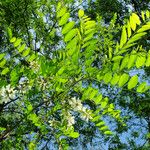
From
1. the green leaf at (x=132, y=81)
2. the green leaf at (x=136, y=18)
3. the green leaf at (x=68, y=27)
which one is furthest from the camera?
the green leaf at (x=132, y=81)

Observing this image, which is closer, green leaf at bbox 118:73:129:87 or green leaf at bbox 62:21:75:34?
green leaf at bbox 62:21:75:34

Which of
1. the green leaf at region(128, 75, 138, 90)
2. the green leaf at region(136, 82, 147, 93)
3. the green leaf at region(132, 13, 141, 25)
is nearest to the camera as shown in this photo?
the green leaf at region(132, 13, 141, 25)

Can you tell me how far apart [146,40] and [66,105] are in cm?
1562

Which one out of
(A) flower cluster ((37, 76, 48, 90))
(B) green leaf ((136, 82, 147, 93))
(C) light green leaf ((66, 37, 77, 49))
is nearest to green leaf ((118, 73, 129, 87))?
(B) green leaf ((136, 82, 147, 93))

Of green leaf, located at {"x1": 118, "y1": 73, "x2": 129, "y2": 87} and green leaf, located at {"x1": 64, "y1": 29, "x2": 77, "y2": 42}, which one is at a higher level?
green leaf, located at {"x1": 64, "y1": 29, "x2": 77, "y2": 42}

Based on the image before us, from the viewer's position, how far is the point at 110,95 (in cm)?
1692

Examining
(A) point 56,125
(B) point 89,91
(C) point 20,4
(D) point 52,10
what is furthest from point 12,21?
(B) point 89,91

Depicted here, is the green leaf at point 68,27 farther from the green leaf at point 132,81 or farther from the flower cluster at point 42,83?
the flower cluster at point 42,83

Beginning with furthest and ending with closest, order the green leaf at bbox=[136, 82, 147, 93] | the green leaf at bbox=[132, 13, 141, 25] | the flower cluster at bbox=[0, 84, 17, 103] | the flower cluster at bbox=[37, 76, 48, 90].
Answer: the flower cluster at bbox=[37, 76, 48, 90]
the flower cluster at bbox=[0, 84, 17, 103]
the green leaf at bbox=[136, 82, 147, 93]
the green leaf at bbox=[132, 13, 141, 25]

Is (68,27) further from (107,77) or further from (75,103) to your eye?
(75,103)

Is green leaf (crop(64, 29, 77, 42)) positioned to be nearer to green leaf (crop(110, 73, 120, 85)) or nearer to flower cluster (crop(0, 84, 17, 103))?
green leaf (crop(110, 73, 120, 85))

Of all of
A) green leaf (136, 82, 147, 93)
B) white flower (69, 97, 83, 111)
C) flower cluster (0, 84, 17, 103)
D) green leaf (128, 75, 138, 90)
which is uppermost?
flower cluster (0, 84, 17, 103)

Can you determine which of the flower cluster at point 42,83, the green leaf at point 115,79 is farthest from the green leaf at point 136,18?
the flower cluster at point 42,83

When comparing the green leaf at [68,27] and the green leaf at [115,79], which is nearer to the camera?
the green leaf at [68,27]
